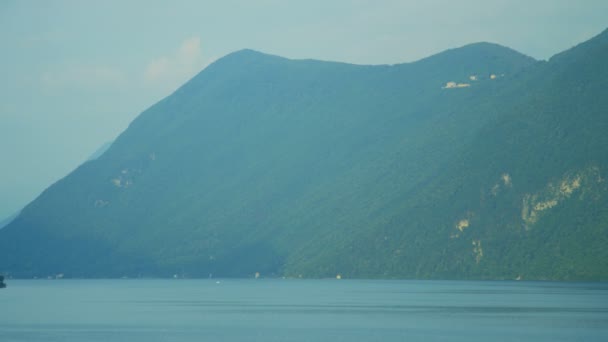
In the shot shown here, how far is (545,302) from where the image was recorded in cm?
13562

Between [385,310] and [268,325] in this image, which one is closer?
[268,325]

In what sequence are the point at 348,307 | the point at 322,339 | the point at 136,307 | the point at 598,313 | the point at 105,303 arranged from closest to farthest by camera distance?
the point at 322,339 < the point at 598,313 < the point at 348,307 < the point at 136,307 < the point at 105,303

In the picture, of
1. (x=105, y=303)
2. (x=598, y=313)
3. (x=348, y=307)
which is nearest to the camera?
(x=598, y=313)

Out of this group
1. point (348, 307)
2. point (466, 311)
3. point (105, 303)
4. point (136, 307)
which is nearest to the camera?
point (466, 311)

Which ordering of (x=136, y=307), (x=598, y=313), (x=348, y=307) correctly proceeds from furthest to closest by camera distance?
(x=136, y=307), (x=348, y=307), (x=598, y=313)

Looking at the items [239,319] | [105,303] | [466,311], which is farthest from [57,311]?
[466,311]

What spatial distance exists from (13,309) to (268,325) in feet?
175

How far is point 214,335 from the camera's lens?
91.2 m

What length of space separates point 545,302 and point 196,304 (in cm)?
5443

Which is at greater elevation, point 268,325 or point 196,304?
point 268,325

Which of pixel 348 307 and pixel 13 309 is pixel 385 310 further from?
pixel 13 309

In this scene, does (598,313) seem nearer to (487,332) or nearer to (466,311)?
(466,311)

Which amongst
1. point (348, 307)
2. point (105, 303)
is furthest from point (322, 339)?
point (105, 303)

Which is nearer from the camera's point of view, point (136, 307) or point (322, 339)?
point (322, 339)
